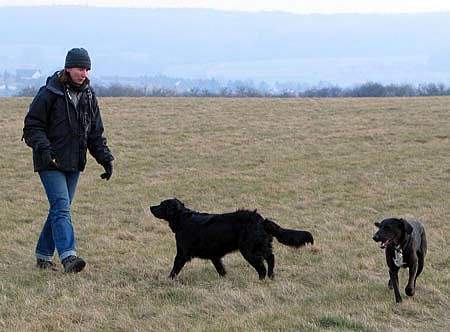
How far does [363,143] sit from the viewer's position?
17.7 m

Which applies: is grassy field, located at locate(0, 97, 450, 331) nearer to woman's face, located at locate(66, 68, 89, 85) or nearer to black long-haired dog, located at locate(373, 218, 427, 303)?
black long-haired dog, located at locate(373, 218, 427, 303)

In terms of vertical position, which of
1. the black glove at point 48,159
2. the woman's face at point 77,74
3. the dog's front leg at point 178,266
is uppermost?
the woman's face at point 77,74

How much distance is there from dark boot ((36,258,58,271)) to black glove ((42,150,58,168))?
1148 millimetres

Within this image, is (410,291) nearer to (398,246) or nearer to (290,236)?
(398,246)

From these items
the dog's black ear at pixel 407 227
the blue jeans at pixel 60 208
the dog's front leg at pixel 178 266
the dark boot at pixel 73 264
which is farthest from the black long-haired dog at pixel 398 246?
the blue jeans at pixel 60 208

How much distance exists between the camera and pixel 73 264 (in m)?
6.68

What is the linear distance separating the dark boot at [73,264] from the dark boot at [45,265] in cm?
34

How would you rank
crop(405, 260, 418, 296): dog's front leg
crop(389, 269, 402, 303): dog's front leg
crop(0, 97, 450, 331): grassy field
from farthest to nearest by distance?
crop(405, 260, 418, 296): dog's front leg
crop(389, 269, 402, 303): dog's front leg
crop(0, 97, 450, 331): grassy field

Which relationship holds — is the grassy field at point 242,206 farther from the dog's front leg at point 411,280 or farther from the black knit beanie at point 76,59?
the black knit beanie at point 76,59

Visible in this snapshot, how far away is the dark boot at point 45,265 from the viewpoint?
7.04 meters

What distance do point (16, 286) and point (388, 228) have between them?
350 cm

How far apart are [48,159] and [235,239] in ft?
6.42

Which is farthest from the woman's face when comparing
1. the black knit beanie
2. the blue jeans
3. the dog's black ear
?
the dog's black ear

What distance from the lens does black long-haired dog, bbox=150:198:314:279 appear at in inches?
261
